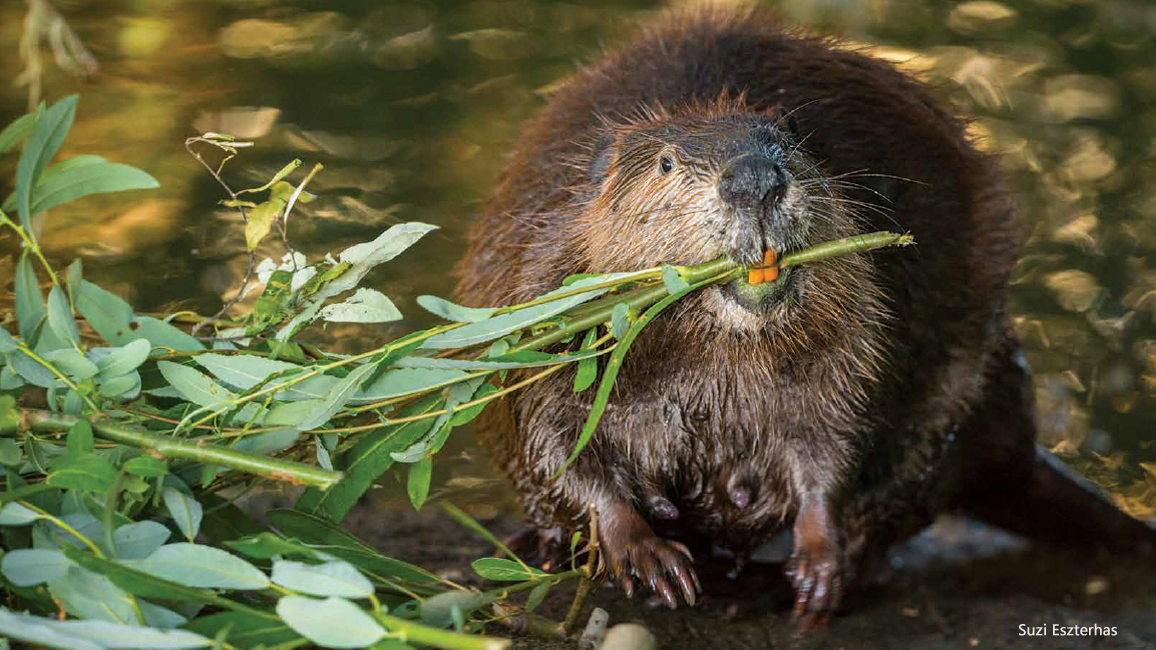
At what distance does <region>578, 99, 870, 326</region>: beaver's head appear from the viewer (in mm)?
2645

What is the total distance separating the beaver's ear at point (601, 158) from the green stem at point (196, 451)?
1111mm

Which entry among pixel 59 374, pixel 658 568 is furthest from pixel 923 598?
pixel 59 374

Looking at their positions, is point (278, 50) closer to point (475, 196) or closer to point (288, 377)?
point (475, 196)

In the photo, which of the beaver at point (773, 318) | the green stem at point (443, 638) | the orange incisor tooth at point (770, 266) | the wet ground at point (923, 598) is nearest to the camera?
the green stem at point (443, 638)

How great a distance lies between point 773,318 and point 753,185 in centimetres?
35

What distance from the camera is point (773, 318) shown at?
285 centimetres

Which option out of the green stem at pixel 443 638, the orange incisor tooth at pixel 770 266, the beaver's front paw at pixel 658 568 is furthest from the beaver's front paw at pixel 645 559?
the green stem at pixel 443 638

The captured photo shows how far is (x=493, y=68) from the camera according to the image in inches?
248

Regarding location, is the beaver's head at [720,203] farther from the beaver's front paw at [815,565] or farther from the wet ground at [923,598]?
the wet ground at [923,598]

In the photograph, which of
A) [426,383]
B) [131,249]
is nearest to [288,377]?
[426,383]

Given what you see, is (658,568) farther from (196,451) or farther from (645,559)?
(196,451)

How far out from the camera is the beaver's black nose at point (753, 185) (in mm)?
2613

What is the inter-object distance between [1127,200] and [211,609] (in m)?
4.09

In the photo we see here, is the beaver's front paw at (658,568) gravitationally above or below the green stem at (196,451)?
below
